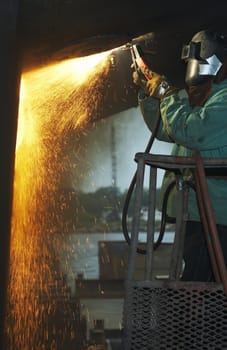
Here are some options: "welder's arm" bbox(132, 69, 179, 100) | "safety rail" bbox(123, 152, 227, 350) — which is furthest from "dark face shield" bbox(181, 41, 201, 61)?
"safety rail" bbox(123, 152, 227, 350)

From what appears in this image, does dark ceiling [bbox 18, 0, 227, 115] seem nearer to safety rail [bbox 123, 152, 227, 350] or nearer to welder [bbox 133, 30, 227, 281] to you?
welder [bbox 133, 30, 227, 281]

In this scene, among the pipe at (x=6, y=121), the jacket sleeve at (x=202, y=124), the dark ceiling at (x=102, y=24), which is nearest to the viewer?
the jacket sleeve at (x=202, y=124)

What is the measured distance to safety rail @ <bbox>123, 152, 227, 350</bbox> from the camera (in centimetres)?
193

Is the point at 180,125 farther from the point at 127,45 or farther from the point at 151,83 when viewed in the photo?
the point at 127,45

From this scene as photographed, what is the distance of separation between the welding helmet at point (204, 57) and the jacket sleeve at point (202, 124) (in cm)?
14

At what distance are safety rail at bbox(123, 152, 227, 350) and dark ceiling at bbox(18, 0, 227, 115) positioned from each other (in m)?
1.17

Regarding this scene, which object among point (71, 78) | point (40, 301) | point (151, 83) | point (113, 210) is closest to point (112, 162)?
point (113, 210)

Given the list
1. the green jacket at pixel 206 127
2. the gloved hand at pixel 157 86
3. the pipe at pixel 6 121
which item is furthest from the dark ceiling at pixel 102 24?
the green jacket at pixel 206 127

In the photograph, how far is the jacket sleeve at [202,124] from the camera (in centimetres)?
216

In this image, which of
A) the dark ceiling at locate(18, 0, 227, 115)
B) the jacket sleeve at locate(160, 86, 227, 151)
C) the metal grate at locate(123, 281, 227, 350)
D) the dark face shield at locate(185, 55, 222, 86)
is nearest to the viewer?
the metal grate at locate(123, 281, 227, 350)

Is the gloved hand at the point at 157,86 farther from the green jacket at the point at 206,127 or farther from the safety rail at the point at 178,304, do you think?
the safety rail at the point at 178,304

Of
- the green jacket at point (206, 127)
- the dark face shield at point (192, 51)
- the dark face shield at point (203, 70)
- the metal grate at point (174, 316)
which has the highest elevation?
the dark face shield at point (192, 51)

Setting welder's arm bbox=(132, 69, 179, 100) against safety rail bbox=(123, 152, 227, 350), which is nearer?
safety rail bbox=(123, 152, 227, 350)

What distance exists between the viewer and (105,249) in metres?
5.69
